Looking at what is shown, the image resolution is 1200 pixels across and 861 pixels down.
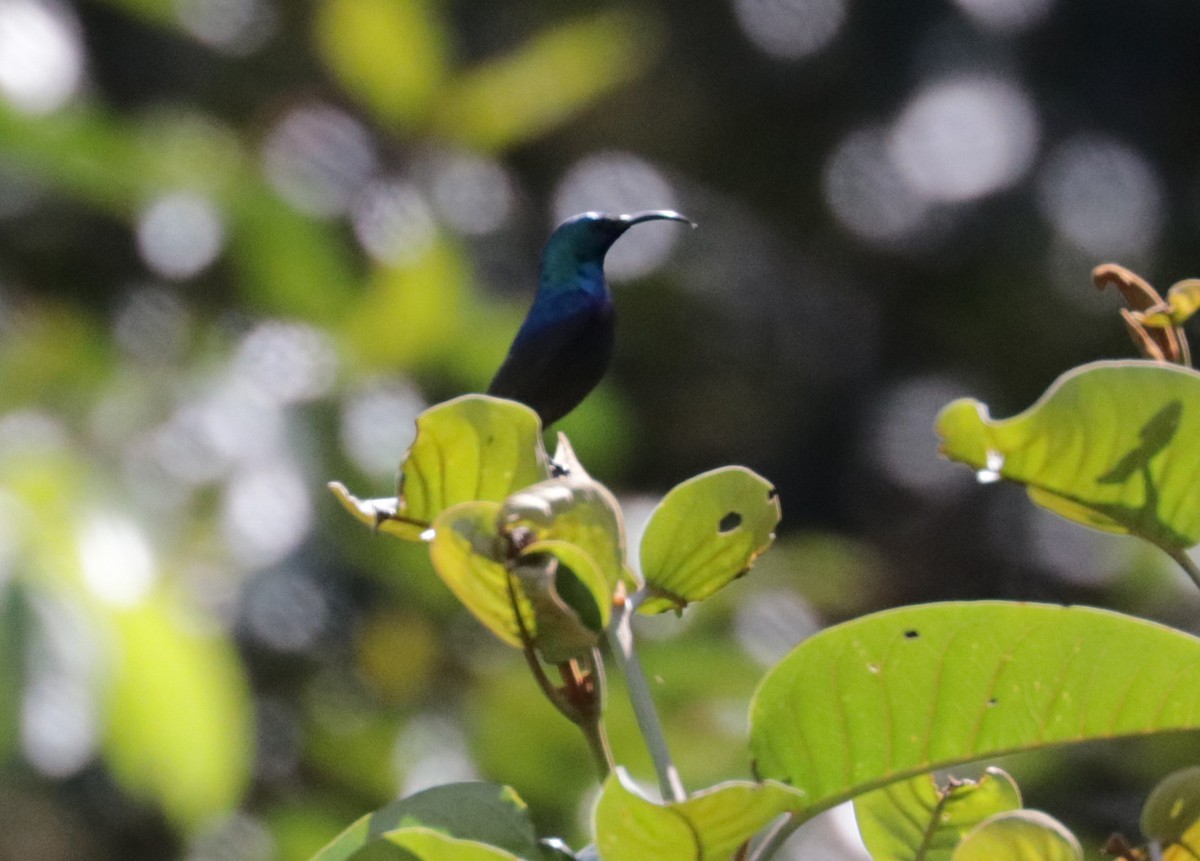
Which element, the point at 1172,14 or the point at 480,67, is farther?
the point at 1172,14

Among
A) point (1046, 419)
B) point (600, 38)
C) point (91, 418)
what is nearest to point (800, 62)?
point (600, 38)

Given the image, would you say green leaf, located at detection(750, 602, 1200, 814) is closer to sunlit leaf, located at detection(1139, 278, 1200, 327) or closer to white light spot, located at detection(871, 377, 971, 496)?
sunlit leaf, located at detection(1139, 278, 1200, 327)

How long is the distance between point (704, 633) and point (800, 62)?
301 cm

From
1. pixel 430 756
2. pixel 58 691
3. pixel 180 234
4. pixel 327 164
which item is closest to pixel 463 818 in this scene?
pixel 58 691

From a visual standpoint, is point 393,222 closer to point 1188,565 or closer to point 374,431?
point 374,431

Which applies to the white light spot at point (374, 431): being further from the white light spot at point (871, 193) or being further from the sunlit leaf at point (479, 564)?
the white light spot at point (871, 193)

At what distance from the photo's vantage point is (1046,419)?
0.62 m

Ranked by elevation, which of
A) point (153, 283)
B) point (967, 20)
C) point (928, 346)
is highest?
point (967, 20)

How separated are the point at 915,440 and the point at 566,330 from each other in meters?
4.22

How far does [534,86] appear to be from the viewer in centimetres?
381

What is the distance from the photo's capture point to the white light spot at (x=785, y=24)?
17.6 ft

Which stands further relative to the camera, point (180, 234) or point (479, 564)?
point (180, 234)

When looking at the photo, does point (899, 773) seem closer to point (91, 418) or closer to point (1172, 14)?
point (91, 418)

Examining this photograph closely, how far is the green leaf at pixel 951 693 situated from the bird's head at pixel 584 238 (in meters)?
0.69
